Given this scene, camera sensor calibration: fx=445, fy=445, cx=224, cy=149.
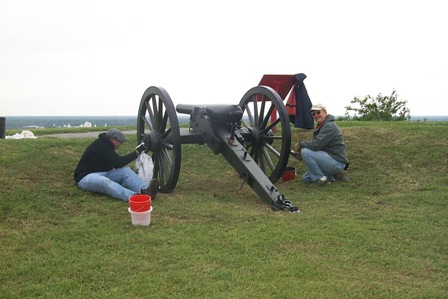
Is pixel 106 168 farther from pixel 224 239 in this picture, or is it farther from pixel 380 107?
pixel 380 107

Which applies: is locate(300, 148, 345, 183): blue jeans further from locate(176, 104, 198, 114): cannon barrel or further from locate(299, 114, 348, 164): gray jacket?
locate(176, 104, 198, 114): cannon barrel

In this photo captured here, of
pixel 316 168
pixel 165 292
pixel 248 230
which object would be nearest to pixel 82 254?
pixel 165 292

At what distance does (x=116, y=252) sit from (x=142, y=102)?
3.71 metres

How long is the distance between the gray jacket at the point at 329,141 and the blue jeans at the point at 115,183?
9.11ft

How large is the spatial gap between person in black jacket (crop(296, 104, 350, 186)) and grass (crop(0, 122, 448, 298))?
269mm

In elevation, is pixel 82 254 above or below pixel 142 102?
below

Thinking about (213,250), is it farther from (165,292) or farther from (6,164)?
(6,164)

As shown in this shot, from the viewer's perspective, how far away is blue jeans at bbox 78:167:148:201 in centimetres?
588

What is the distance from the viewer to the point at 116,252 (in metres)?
3.99

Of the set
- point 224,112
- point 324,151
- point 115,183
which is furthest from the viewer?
point 324,151

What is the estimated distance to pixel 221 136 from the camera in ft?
21.0

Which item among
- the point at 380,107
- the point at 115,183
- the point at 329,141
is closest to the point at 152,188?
the point at 115,183

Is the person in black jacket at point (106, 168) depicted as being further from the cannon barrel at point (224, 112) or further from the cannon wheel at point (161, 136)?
the cannon barrel at point (224, 112)

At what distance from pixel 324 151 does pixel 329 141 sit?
0.75ft
